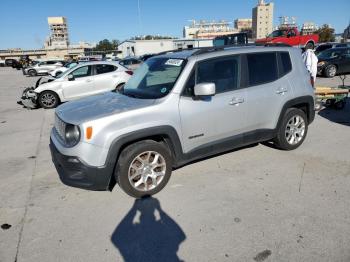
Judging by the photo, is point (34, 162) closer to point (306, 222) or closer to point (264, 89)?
point (264, 89)

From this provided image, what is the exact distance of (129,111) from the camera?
3531 millimetres

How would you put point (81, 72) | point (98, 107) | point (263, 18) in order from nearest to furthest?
point (98, 107) < point (81, 72) < point (263, 18)

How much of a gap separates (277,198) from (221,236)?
1.05 m

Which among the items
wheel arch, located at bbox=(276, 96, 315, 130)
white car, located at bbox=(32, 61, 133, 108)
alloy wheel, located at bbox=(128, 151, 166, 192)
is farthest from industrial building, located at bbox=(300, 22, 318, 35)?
alloy wheel, located at bbox=(128, 151, 166, 192)

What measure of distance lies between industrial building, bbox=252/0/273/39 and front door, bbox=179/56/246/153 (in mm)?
121740

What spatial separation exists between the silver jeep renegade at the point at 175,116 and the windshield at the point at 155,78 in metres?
0.02

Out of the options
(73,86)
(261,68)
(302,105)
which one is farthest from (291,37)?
(261,68)

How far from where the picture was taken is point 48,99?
34.4 feet

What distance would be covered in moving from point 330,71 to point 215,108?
42.8 ft

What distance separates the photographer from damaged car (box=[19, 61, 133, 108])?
1042cm

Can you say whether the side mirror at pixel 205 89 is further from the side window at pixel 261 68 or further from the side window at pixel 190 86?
the side window at pixel 261 68

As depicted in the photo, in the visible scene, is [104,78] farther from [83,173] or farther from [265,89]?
[83,173]

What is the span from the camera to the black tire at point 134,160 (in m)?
3.54

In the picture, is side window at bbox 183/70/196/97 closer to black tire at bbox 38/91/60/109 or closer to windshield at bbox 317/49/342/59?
black tire at bbox 38/91/60/109
